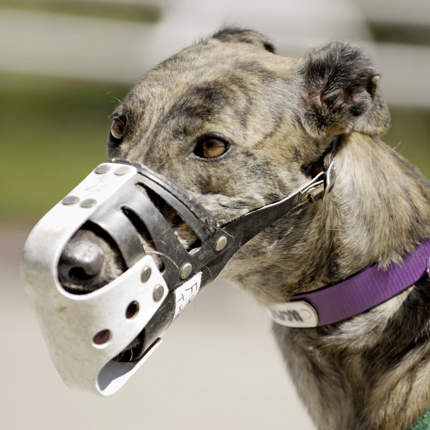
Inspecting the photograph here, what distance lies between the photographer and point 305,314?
6.87ft

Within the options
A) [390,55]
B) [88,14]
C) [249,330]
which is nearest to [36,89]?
[88,14]

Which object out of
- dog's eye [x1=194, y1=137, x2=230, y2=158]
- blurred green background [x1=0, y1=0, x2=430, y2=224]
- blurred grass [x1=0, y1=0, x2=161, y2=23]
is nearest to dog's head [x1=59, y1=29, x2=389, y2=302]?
dog's eye [x1=194, y1=137, x2=230, y2=158]

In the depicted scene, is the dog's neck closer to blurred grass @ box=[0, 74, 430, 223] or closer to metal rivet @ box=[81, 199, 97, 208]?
metal rivet @ box=[81, 199, 97, 208]

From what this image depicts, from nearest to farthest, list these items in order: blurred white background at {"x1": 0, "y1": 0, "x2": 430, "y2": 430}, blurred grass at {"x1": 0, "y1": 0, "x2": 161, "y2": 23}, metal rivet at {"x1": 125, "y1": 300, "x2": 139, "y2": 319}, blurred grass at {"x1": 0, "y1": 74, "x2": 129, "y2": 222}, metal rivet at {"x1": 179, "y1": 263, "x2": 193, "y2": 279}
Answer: metal rivet at {"x1": 125, "y1": 300, "x2": 139, "y2": 319} < metal rivet at {"x1": 179, "y1": 263, "x2": 193, "y2": 279} < blurred white background at {"x1": 0, "y1": 0, "x2": 430, "y2": 430} < blurred grass at {"x1": 0, "y1": 74, "x2": 129, "y2": 222} < blurred grass at {"x1": 0, "y1": 0, "x2": 161, "y2": 23}

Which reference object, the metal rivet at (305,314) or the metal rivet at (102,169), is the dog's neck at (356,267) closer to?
the metal rivet at (305,314)

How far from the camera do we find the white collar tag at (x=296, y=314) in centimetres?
208

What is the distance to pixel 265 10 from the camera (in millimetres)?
7953

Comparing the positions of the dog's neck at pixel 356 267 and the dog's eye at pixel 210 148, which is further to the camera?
the dog's neck at pixel 356 267

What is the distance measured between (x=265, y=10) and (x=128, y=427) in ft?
19.8

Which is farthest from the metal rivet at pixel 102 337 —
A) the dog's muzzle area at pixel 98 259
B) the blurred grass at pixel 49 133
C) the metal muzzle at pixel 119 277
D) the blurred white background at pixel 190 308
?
the blurred grass at pixel 49 133

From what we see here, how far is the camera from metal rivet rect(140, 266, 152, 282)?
1.57 metres

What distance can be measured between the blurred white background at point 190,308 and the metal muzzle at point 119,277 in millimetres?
743

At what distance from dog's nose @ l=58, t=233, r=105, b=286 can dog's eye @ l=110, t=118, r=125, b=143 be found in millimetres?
631

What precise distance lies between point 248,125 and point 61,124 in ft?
29.5
